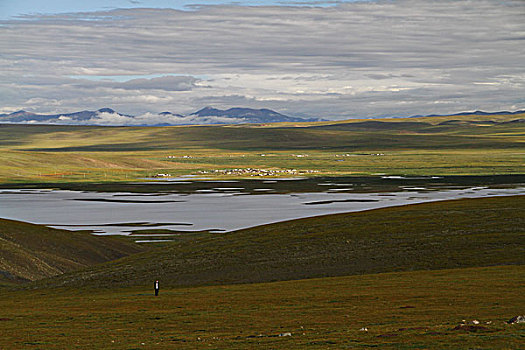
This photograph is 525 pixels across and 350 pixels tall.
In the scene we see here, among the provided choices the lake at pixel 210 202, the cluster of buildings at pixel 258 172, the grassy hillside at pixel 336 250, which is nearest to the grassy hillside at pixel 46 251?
the grassy hillside at pixel 336 250

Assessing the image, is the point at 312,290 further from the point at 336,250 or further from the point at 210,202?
the point at 210,202

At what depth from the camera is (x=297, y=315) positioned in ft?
88.3

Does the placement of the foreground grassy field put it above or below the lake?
above

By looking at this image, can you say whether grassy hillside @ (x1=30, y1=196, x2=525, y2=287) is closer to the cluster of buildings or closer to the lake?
the lake

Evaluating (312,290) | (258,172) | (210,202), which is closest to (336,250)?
(312,290)

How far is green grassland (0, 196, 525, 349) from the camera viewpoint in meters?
21.7

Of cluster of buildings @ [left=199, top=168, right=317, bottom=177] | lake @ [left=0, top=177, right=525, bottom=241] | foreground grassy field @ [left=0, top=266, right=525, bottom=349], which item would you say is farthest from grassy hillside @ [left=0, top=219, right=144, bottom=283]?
cluster of buildings @ [left=199, top=168, right=317, bottom=177]

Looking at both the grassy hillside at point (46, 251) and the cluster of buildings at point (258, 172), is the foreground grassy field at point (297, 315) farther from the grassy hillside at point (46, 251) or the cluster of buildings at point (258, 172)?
the cluster of buildings at point (258, 172)

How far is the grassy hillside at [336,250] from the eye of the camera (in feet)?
150

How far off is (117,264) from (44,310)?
2185cm

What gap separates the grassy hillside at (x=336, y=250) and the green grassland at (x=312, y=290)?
11 cm

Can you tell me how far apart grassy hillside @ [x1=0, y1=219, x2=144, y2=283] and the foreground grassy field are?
52.2 ft

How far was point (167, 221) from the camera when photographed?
294 feet

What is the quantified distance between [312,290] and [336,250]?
53.8ft
